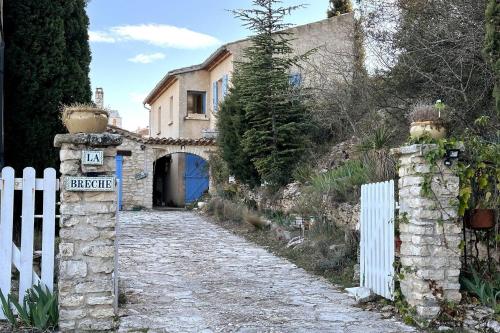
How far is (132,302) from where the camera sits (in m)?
6.37

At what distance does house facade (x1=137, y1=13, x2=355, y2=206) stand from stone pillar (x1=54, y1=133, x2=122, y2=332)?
1351 centimetres

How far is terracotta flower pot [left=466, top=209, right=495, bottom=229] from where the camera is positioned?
5742mm

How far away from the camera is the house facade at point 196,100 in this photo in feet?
60.9

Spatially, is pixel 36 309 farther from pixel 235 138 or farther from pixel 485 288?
pixel 235 138

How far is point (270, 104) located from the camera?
13227 millimetres

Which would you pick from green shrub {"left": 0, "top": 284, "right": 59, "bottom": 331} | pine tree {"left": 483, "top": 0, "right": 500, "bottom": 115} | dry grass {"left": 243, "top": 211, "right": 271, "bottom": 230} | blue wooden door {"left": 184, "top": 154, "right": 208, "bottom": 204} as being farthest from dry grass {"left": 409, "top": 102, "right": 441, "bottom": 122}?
blue wooden door {"left": 184, "top": 154, "right": 208, "bottom": 204}

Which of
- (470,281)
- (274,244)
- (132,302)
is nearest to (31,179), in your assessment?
(132,302)

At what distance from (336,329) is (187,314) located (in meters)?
1.66

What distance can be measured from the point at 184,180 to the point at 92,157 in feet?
54.0

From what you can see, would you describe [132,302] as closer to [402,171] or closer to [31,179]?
[31,179]

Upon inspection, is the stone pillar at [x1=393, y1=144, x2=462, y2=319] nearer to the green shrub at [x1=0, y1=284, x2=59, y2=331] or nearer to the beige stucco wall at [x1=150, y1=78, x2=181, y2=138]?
the green shrub at [x1=0, y1=284, x2=59, y2=331]

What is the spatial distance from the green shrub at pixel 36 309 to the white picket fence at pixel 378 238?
11.9ft

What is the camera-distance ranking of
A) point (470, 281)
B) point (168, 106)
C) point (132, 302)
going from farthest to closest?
point (168, 106) < point (132, 302) < point (470, 281)

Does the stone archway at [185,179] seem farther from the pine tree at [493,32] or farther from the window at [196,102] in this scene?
the pine tree at [493,32]
